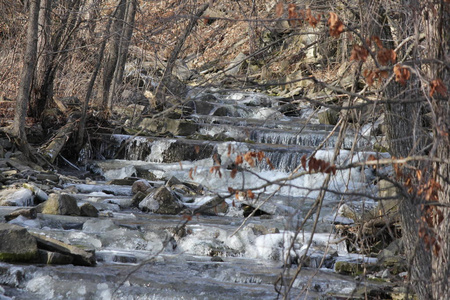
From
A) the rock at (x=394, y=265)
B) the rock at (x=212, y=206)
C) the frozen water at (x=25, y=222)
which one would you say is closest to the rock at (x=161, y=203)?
the rock at (x=212, y=206)

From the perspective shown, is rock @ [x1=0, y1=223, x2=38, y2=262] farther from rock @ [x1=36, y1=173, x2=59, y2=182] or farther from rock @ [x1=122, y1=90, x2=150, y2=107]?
rock @ [x1=122, y1=90, x2=150, y2=107]

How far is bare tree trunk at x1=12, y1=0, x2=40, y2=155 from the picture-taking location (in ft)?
35.6

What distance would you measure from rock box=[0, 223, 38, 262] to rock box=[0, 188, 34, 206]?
9.18 ft

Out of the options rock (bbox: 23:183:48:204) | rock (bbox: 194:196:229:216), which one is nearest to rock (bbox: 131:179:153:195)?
rock (bbox: 194:196:229:216)

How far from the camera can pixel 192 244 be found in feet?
23.9

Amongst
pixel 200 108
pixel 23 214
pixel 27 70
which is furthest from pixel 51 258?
pixel 200 108

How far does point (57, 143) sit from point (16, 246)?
7.04m

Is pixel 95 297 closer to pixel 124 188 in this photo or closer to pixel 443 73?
pixel 443 73

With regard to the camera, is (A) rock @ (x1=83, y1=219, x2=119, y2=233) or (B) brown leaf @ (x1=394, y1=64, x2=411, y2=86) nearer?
(B) brown leaf @ (x1=394, y1=64, x2=411, y2=86)

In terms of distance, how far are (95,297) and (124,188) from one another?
5.42 metres

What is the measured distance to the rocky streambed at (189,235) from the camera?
388cm

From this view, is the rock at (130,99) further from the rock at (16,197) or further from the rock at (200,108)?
the rock at (16,197)

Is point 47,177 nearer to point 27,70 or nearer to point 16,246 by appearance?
point 27,70

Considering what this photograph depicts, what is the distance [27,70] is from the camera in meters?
11.0
